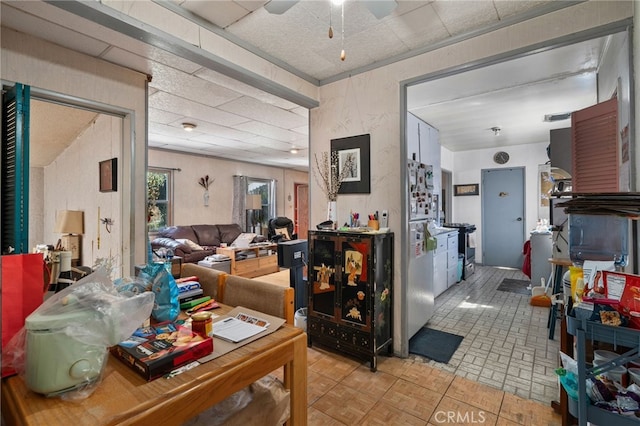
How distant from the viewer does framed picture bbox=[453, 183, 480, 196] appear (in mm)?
6445

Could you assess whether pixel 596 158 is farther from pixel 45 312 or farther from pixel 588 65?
pixel 45 312

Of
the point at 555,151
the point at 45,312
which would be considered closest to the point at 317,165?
the point at 45,312

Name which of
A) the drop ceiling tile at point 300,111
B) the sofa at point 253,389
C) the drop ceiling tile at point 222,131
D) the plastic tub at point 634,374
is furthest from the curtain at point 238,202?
the plastic tub at point 634,374

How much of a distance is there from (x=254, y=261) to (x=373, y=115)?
3.87 meters

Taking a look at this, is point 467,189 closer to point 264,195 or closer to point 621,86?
point 621,86

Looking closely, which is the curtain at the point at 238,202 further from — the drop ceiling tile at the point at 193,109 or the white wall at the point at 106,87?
the white wall at the point at 106,87

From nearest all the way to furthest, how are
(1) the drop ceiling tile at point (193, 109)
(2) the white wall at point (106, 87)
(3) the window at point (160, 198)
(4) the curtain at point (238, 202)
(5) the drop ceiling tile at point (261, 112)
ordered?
(2) the white wall at point (106, 87) → (1) the drop ceiling tile at point (193, 109) → (5) the drop ceiling tile at point (261, 112) → (3) the window at point (160, 198) → (4) the curtain at point (238, 202)

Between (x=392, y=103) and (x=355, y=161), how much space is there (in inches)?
23.2

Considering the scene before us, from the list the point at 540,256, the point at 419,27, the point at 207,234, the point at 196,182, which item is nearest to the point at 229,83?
the point at 419,27

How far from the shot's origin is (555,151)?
3428mm

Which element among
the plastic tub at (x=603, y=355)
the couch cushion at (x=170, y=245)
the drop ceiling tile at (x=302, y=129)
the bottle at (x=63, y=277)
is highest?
the drop ceiling tile at (x=302, y=129)

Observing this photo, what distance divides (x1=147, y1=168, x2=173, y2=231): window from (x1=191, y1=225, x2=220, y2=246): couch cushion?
2.00 ft

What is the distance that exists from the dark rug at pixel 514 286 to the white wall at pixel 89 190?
5002mm

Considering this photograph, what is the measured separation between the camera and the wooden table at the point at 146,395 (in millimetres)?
734
